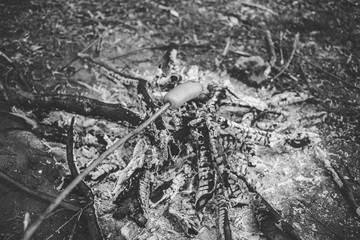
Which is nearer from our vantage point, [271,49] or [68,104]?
[68,104]

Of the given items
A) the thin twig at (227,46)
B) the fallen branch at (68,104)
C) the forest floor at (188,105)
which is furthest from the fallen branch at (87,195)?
the thin twig at (227,46)

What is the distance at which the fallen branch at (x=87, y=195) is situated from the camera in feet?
7.55

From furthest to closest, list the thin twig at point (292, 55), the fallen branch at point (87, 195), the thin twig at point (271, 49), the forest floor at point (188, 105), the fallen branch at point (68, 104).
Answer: the thin twig at point (271, 49) → the thin twig at point (292, 55) → the fallen branch at point (68, 104) → the forest floor at point (188, 105) → the fallen branch at point (87, 195)

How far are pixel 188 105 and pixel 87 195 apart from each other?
4.89 feet

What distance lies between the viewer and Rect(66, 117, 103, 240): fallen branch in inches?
90.7

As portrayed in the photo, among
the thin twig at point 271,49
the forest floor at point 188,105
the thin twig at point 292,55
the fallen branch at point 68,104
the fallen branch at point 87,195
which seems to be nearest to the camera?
the fallen branch at point 87,195

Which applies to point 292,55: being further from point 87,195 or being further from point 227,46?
point 87,195

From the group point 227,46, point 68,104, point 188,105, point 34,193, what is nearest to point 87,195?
point 34,193

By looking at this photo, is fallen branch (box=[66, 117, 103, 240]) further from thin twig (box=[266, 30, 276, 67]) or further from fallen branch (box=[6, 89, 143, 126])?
thin twig (box=[266, 30, 276, 67])

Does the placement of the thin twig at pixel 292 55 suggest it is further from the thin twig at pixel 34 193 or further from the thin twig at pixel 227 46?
the thin twig at pixel 34 193

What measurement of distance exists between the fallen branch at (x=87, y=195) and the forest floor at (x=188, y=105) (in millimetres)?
65

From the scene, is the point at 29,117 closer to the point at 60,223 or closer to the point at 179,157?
the point at 60,223

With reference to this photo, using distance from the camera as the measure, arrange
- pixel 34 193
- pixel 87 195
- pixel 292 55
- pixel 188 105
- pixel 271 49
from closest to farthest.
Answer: pixel 34 193 < pixel 87 195 < pixel 188 105 < pixel 292 55 < pixel 271 49

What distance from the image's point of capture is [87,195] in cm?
254
